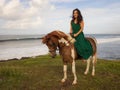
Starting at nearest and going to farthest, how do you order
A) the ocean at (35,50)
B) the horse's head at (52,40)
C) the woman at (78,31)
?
1. the horse's head at (52,40)
2. the woman at (78,31)
3. the ocean at (35,50)

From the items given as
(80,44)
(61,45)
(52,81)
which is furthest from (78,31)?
(52,81)

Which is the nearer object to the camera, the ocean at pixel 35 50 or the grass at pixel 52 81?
the grass at pixel 52 81

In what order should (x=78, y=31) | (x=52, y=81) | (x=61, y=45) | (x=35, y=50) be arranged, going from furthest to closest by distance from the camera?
(x=35, y=50), (x=52, y=81), (x=78, y=31), (x=61, y=45)

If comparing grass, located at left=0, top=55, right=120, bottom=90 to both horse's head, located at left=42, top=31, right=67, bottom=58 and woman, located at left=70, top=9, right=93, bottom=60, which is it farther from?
horse's head, located at left=42, top=31, right=67, bottom=58

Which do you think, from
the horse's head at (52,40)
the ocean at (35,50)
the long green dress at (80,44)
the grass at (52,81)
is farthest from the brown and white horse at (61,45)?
the grass at (52,81)

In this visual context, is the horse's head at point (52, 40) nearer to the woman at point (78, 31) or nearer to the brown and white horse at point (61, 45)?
the brown and white horse at point (61, 45)

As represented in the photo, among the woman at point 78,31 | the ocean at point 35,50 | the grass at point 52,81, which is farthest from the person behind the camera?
the ocean at point 35,50

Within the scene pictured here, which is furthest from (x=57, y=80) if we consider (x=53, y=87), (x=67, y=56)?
(x=67, y=56)

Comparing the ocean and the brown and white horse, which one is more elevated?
the brown and white horse

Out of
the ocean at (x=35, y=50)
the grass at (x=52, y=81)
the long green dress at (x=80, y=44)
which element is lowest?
the ocean at (x=35, y=50)

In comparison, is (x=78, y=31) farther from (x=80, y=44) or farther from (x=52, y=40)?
(x=52, y=40)

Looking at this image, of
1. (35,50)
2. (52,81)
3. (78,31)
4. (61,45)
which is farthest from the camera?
(35,50)

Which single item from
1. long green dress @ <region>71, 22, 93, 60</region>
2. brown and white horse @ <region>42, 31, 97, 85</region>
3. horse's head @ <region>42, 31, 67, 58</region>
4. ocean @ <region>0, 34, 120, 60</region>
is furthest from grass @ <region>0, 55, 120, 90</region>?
ocean @ <region>0, 34, 120, 60</region>

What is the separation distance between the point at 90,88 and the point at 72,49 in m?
1.95
